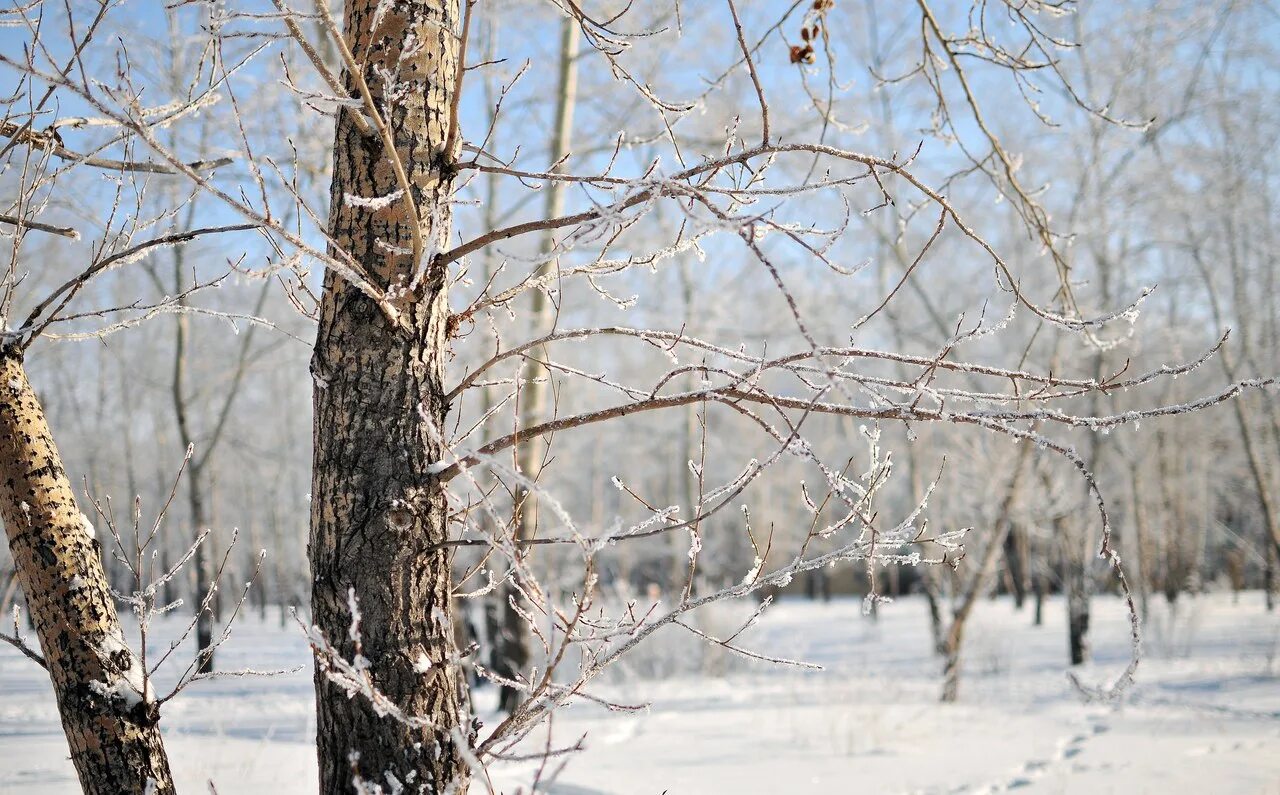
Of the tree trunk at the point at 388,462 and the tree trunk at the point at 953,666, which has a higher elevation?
the tree trunk at the point at 388,462

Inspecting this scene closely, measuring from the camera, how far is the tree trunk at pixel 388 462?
4.99 ft

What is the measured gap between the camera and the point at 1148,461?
19.9m

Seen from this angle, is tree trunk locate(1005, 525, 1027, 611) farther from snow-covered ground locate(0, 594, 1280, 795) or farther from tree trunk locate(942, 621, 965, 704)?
tree trunk locate(942, 621, 965, 704)

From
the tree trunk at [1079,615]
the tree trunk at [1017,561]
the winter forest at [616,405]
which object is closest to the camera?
the winter forest at [616,405]

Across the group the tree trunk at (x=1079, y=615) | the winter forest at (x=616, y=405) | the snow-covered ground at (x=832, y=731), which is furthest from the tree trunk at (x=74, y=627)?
the tree trunk at (x=1079, y=615)

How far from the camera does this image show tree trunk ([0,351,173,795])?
6.00 feet

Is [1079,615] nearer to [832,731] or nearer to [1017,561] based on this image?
[832,731]

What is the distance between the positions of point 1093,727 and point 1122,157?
21.8 ft

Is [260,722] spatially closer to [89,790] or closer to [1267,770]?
[89,790]

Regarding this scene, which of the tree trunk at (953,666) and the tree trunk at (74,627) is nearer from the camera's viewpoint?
the tree trunk at (74,627)

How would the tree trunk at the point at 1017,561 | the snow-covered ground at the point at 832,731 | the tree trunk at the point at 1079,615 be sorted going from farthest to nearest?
the tree trunk at the point at 1017,561, the tree trunk at the point at 1079,615, the snow-covered ground at the point at 832,731

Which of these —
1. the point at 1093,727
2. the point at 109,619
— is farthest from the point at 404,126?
the point at 1093,727

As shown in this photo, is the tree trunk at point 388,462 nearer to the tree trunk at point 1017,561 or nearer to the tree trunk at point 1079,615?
the tree trunk at point 1079,615

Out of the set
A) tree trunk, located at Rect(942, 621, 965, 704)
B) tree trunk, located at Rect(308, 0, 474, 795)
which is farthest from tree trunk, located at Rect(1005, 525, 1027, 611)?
tree trunk, located at Rect(308, 0, 474, 795)
